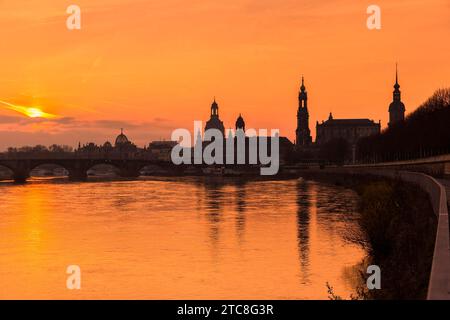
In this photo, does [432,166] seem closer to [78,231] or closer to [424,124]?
[424,124]

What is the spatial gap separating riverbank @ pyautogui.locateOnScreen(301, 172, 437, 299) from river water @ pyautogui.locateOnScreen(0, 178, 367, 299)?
1373mm

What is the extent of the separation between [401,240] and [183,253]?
10974mm

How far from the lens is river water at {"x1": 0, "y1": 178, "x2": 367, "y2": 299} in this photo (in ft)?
74.2

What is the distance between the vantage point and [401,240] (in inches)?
894

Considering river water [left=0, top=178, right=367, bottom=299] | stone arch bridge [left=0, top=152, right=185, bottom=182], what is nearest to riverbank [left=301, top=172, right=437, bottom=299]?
river water [left=0, top=178, right=367, bottom=299]

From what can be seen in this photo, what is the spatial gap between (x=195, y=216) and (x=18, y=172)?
96467mm

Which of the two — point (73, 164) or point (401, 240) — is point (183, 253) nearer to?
point (401, 240)

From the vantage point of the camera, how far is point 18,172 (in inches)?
5438

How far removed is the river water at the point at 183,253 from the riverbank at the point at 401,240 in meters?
1.37

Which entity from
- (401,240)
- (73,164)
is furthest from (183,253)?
(73,164)

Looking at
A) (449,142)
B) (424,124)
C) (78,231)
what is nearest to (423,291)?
(78,231)

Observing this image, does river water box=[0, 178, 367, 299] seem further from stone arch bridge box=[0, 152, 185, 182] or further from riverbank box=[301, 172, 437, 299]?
stone arch bridge box=[0, 152, 185, 182]

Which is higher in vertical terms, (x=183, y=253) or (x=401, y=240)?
(x=401, y=240)

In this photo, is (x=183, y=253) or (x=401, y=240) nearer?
(x=401, y=240)
